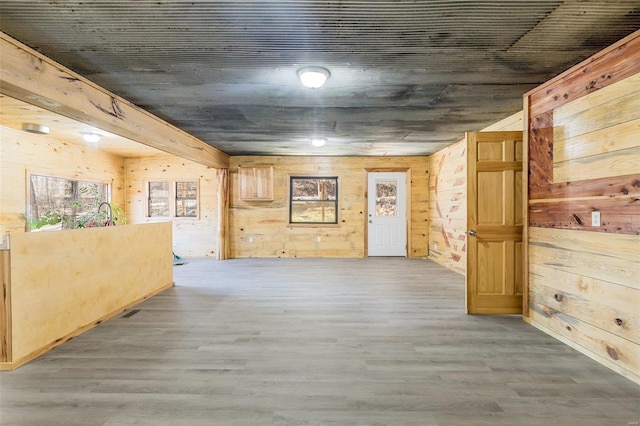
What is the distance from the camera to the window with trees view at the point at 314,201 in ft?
23.1

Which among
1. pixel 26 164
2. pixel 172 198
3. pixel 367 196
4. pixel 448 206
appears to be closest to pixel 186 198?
pixel 172 198

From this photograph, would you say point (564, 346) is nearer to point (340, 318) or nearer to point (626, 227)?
point (626, 227)

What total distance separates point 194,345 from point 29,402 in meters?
1.01

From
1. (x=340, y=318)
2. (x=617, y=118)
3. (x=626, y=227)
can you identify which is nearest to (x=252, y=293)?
→ (x=340, y=318)

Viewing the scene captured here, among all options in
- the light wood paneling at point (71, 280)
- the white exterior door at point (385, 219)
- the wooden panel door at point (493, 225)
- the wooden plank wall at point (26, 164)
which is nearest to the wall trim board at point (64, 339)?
the light wood paneling at point (71, 280)

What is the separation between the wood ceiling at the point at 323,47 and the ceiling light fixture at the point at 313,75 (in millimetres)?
59

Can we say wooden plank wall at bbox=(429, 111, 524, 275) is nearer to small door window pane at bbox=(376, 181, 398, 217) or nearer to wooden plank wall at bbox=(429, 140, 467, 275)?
wooden plank wall at bbox=(429, 140, 467, 275)

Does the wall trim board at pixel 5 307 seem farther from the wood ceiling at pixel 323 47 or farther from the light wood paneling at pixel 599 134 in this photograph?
the light wood paneling at pixel 599 134

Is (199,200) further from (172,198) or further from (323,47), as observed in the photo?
(323,47)

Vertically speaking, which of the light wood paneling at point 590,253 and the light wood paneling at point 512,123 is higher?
the light wood paneling at point 512,123

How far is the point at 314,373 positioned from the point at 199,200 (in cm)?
592

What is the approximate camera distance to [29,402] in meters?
1.82

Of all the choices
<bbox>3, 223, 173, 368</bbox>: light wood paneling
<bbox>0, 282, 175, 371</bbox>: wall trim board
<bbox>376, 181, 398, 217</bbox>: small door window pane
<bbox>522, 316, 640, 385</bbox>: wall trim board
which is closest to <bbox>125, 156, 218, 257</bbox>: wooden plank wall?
<bbox>3, 223, 173, 368</bbox>: light wood paneling

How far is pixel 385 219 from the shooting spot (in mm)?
7070
